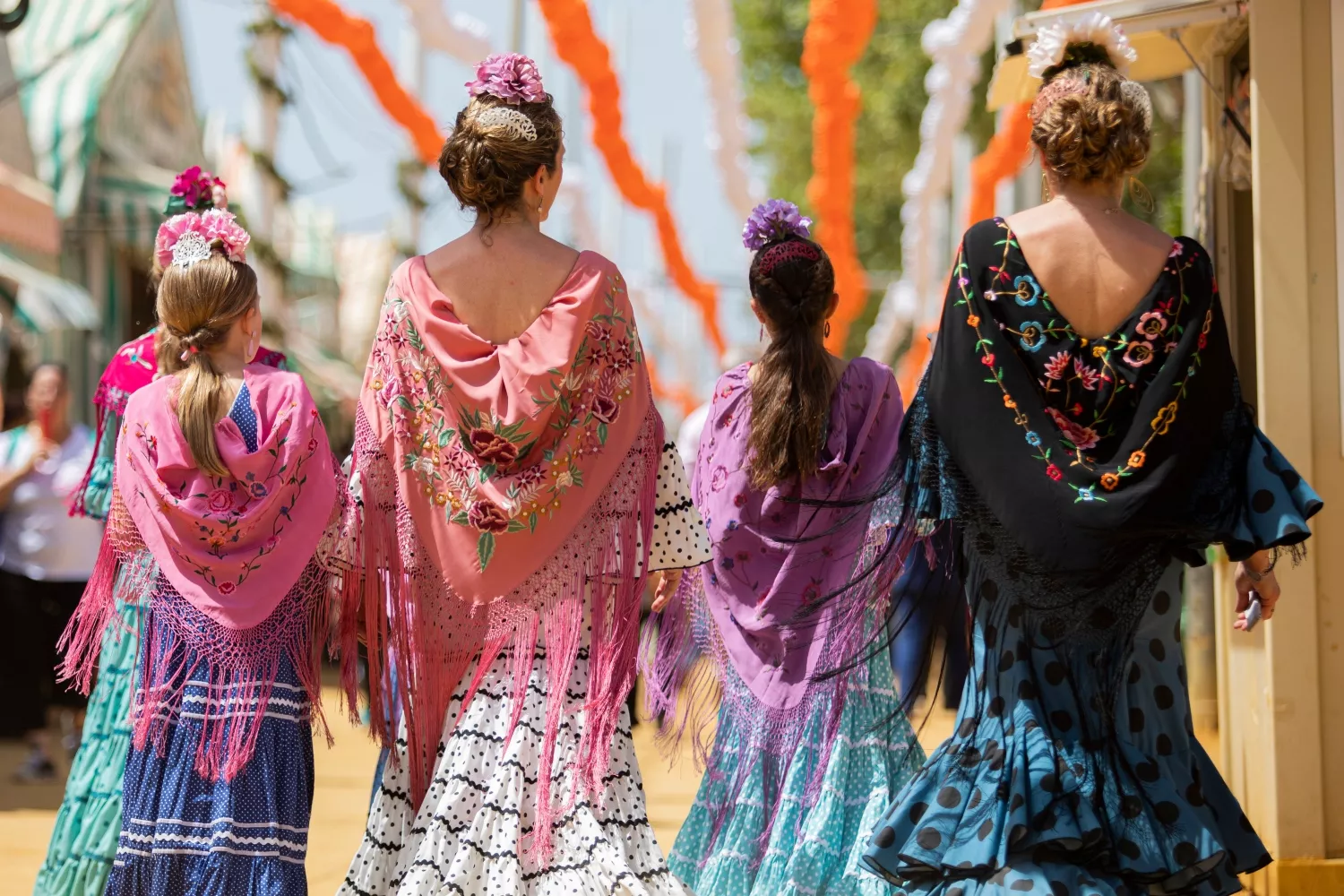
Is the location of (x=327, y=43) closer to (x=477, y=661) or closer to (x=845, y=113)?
(x=845, y=113)

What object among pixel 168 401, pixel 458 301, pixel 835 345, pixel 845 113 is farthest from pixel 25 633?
pixel 835 345

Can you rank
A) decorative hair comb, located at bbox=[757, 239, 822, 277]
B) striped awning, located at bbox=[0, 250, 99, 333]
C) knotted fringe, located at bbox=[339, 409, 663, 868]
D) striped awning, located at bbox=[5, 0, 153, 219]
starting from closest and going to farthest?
knotted fringe, located at bbox=[339, 409, 663, 868], decorative hair comb, located at bbox=[757, 239, 822, 277], striped awning, located at bbox=[0, 250, 99, 333], striped awning, located at bbox=[5, 0, 153, 219]

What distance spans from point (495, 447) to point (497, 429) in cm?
4

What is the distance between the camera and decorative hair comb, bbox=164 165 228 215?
580 cm

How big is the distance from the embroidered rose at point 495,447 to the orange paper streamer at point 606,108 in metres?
11.7

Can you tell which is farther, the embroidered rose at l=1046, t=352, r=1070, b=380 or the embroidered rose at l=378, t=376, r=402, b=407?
the embroidered rose at l=378, t=376, r=402, b=407

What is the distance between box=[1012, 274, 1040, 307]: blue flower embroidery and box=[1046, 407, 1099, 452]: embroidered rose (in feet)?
0.83

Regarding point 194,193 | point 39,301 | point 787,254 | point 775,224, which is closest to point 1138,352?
point 787,254

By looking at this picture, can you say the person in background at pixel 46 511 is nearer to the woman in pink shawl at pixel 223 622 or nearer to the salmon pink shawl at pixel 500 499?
the woman in pink shawl at pixel 223 622

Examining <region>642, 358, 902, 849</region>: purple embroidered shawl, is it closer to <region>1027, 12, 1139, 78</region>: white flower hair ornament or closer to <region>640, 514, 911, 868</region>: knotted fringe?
<region>640, 514, 911, 868</region>: knotted fringe

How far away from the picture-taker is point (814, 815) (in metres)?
5.07

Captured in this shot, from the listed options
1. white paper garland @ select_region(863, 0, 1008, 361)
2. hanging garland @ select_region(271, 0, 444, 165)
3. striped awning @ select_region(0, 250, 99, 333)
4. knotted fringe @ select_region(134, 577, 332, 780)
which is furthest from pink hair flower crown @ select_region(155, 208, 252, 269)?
white paper garland @ select_region(863, 0, 1008, 361)

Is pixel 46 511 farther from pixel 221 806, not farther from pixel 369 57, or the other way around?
pixel 369 57

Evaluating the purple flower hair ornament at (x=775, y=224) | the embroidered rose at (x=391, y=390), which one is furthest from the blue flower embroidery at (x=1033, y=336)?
the purple flower hair ornament at (x=775, y=224)
